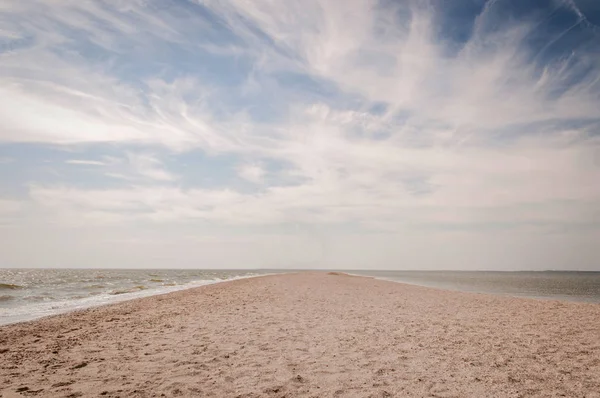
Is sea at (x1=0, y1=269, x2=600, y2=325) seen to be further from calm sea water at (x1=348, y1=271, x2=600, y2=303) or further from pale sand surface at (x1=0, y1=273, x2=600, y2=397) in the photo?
pale sand surface at (x1=0, y1=273, x2=600, y2=397)

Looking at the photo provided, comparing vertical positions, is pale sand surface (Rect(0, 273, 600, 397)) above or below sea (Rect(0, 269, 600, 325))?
above

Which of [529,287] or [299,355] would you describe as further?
[529,287]

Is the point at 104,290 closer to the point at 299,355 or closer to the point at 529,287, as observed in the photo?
the point at 299,355

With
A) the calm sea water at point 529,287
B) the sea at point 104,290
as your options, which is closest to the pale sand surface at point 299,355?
the sea at point 104,290

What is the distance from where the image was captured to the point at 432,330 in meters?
13.6

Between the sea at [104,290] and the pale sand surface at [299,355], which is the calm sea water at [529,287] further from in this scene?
the pale sand surface at [299,355]

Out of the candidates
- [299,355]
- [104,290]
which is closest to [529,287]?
[299,355]

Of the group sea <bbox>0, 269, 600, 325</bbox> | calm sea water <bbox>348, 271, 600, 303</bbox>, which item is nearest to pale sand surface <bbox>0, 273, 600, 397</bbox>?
sea <bbox>0, 269, 600, 325</bbox>

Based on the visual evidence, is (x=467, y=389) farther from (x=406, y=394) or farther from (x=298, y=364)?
(x=298, y=364)

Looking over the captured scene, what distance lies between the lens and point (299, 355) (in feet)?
32.2

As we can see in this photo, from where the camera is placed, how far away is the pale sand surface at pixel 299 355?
24.6ft

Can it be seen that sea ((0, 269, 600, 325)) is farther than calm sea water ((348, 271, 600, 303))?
No

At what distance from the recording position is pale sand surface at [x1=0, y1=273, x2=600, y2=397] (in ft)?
24.6

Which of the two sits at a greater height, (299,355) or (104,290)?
(299,355)
